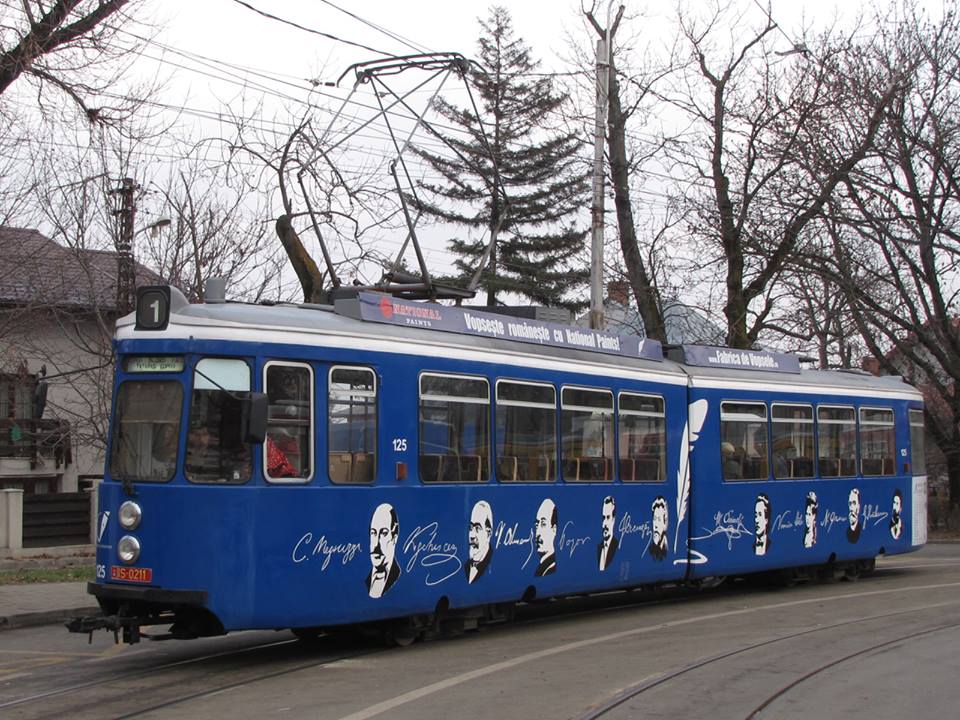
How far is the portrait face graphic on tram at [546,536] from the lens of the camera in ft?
41.4

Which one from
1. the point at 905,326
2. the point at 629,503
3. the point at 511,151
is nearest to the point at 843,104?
the point at 905,326

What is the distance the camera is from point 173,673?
402 inches

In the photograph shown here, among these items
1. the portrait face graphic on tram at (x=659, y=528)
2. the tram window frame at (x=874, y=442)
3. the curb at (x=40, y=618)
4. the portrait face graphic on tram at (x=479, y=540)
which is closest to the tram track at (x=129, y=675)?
the portrait face graphic on tram at (x=479, y=540)

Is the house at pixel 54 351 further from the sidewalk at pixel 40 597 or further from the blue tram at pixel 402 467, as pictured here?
the blue tram at pixel 402 467

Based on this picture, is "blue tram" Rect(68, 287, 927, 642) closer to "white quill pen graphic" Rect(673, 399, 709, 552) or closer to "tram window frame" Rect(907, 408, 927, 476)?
"white quill pen graphic" Rect(673, 399, 709, 552)

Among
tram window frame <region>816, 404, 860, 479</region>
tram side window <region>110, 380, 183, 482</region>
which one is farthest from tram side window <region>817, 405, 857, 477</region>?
tram side window <region>110, 380, 183, 482</region>

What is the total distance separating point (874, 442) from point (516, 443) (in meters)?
8.46

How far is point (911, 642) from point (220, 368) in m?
7.19

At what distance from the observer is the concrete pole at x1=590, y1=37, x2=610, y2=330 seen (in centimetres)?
2066

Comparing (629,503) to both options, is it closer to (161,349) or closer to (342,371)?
(342,371)

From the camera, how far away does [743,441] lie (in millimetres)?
16047

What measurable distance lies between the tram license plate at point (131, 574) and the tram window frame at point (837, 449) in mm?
10699

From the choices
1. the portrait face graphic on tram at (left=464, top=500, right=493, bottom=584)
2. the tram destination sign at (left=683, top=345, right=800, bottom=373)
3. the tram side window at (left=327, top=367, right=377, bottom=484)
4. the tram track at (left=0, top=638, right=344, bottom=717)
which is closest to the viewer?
the tram track at (left=0, top=638, right=344, bottom=717)

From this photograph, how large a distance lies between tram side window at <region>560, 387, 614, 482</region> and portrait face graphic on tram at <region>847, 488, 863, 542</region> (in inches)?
231
